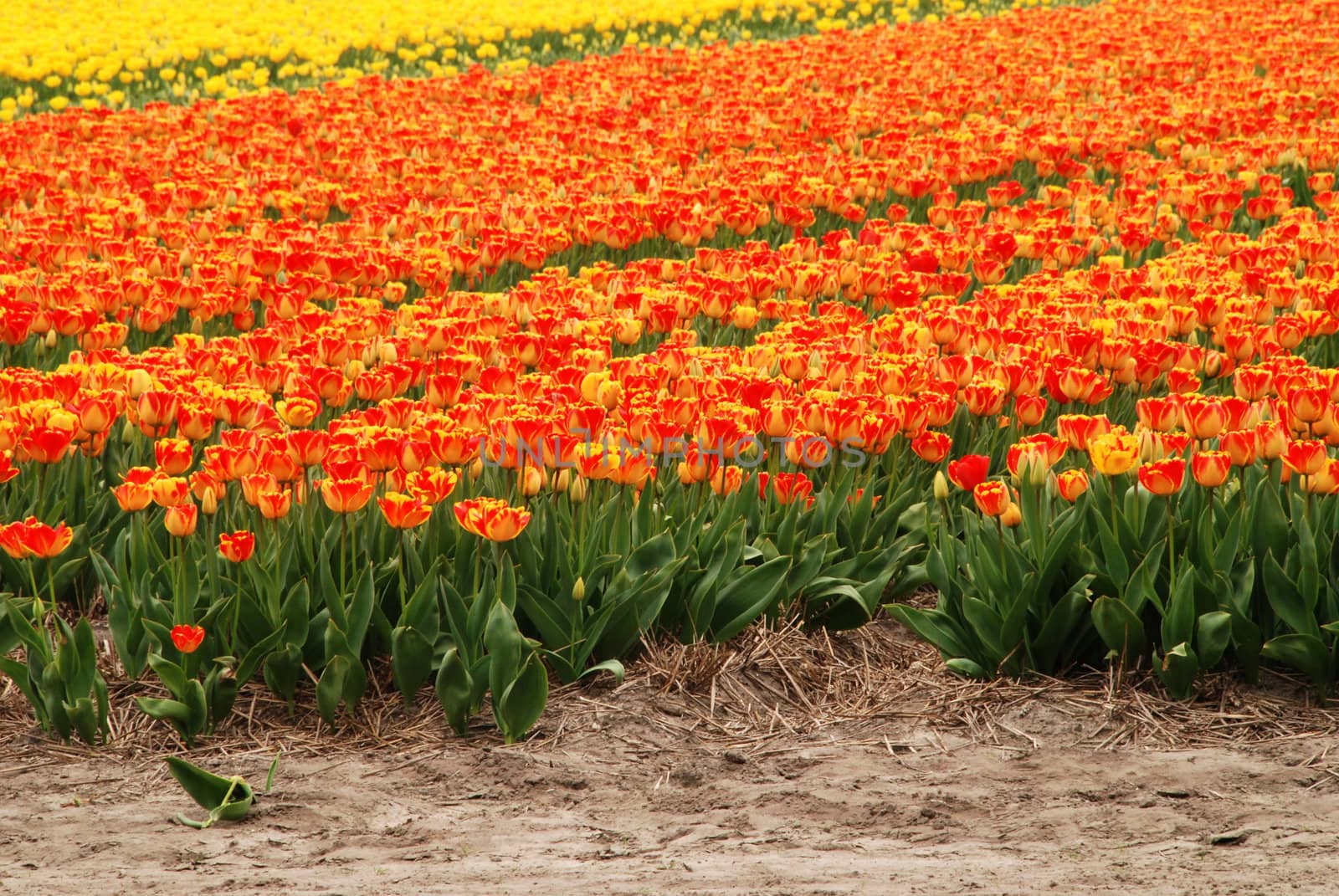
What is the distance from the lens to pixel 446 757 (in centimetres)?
331

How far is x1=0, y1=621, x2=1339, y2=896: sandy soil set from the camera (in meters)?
2.70

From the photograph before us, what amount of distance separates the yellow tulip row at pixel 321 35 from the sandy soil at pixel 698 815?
11416 millimetres

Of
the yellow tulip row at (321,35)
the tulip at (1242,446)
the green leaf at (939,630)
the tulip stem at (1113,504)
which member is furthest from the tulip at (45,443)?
the yellow tulip row at (321,35)

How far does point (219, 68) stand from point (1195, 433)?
46.7 ft

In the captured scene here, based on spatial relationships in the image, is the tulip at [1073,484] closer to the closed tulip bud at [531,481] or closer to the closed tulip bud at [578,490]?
the closed tulip bud at [578,490]

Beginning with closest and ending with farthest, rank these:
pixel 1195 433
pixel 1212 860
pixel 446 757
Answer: pixel 1212 860
pixel 446 757
pixel 1195 433

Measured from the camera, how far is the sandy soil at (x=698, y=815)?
270cm

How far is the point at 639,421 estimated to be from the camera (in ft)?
12.8

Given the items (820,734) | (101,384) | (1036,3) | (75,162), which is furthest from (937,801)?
(1036,3)

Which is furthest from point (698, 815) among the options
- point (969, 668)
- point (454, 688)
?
point (969, 668)

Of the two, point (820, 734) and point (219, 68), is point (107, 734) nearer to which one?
point (820, 734)

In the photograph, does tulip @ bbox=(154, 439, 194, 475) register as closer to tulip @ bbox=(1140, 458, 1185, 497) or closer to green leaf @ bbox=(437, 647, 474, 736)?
green leaf @ bbox=(437, 647, 474, 736)

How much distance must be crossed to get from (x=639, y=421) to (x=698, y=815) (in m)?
1.13

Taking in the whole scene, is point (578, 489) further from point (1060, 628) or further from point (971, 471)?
point (1060, 628)
